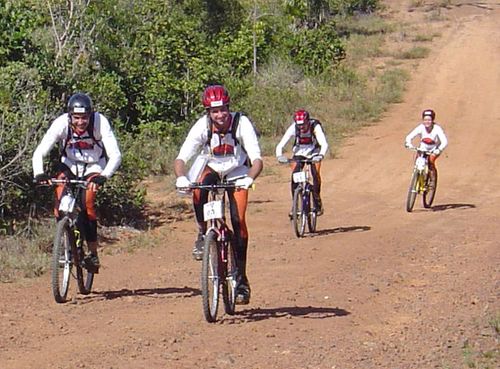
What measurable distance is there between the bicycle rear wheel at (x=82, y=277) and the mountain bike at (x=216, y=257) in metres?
1.55

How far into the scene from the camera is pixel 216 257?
26.3 feet

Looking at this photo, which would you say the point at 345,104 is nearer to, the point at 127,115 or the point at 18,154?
the point at 127,115

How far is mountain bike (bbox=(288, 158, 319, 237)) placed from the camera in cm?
1364

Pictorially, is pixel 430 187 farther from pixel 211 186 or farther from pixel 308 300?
pixel 211 186

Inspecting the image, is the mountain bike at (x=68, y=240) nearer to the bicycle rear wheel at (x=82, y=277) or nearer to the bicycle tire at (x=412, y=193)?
the bicycle rear wheel at (x=82, y=277)

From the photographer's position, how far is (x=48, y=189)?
1309 centimetres

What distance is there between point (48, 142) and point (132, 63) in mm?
10761

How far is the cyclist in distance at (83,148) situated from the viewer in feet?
28.7

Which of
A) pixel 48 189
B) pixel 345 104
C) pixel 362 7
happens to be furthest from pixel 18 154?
pixel 362 7

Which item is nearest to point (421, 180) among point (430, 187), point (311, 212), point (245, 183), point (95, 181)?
point (430, 187)

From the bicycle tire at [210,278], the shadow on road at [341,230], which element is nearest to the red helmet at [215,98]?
the bicycle tire at [210,278]

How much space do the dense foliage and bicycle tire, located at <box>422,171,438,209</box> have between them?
187 inches

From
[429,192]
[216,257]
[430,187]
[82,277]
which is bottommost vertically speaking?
[429,192]

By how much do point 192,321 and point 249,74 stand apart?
2040 cm
